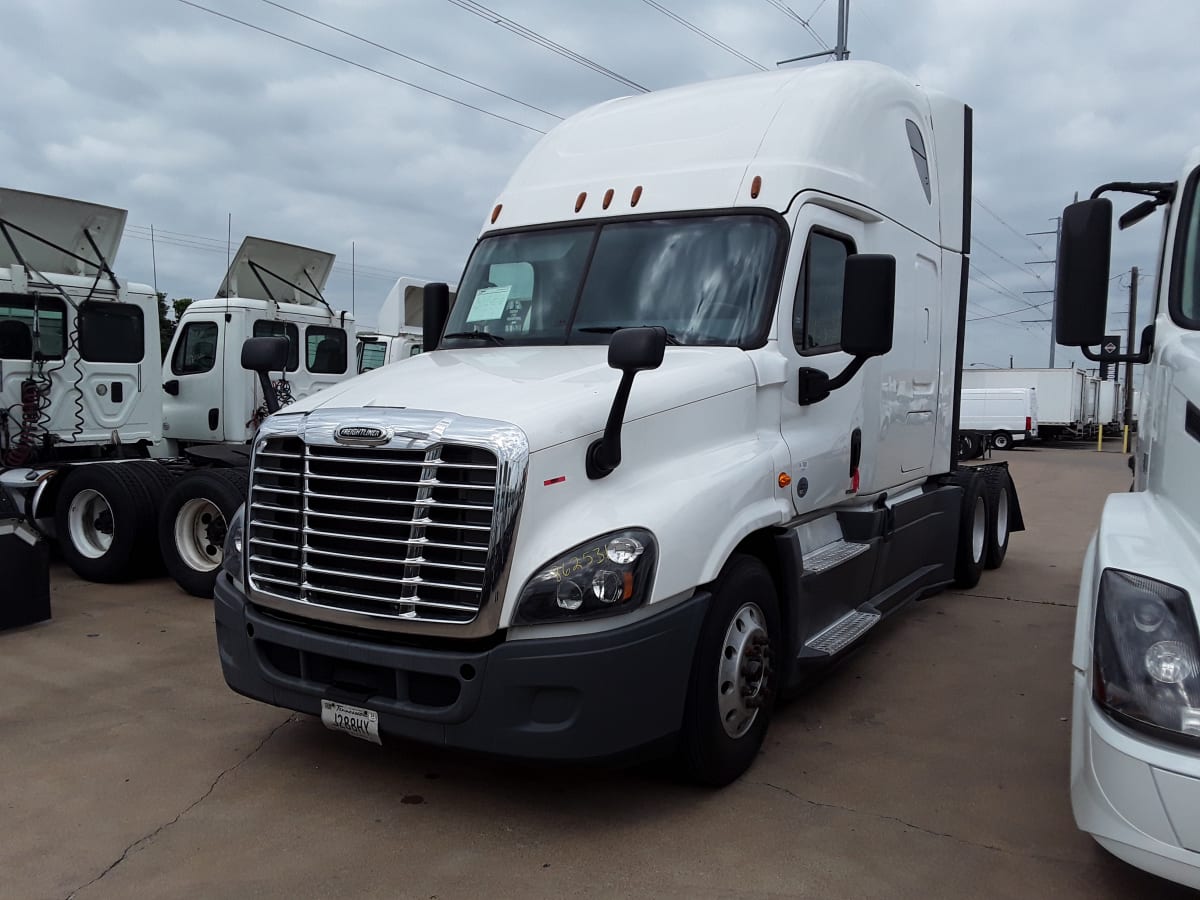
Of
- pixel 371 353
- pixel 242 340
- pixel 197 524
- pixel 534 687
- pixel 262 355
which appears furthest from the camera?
pixel 371 353

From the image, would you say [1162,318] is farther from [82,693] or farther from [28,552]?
[28,552]

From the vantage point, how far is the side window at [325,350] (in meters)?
11.7

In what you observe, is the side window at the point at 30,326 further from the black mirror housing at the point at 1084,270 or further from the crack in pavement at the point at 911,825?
the black mirror housing at the point at 1084,270

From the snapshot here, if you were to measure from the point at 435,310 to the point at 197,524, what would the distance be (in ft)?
11.0

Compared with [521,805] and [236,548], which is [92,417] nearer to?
[236,548]

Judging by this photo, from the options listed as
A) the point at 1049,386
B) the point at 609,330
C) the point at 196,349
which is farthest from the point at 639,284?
the point at 1049,386

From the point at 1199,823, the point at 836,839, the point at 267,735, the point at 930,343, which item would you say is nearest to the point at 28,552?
the point at 267,735

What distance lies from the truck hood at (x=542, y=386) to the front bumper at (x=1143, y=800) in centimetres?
201

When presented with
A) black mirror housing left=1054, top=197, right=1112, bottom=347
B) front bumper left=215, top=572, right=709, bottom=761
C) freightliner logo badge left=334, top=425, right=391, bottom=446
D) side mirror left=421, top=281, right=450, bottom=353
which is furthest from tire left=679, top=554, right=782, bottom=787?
side mirror left=421, top=281, right=450, bottom=353

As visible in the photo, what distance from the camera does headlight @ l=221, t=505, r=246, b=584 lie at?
4.36 meters

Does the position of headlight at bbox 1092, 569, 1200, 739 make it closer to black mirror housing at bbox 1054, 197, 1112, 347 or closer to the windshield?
black mirror housing at bbox 1054, 197, 1112, 347

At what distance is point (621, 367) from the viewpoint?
3.68 metres

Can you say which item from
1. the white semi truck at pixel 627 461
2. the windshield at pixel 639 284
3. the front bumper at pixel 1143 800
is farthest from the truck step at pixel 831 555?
the front bumper at pixel 1143 800

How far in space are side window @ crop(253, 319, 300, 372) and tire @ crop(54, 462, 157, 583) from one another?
2.92 m
